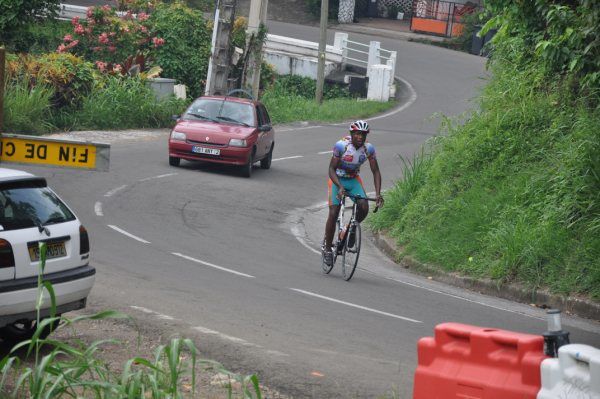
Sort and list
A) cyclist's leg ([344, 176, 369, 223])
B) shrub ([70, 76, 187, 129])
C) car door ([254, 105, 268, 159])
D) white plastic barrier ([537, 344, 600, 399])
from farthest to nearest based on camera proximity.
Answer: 1. shrub ([70, 76, 187, 129])
2. car door ([254, 105, 268, 159])
3. cyclist's leg ([344, 176, 369, 223])
4. white plastic barrier ([537, 344, 600, 399])

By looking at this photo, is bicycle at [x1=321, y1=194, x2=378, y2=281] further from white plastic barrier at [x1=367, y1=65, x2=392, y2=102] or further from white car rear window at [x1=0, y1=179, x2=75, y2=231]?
white plastic barrier at [x1=367, y1=65, x2=392, y2=102]

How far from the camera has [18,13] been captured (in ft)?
102

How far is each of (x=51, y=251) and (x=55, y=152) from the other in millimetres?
1008

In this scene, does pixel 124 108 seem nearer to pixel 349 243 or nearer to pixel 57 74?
pixel 57 74

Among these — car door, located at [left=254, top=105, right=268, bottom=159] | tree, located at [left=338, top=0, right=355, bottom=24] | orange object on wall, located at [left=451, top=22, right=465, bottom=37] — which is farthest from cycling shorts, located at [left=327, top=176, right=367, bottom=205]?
tree, located at [left=338, top=0, right=355, bottom=24]

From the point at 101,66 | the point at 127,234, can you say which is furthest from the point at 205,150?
the point at 101,66

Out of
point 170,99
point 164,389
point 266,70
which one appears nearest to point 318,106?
point 266,70

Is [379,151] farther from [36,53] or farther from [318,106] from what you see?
[36,53]

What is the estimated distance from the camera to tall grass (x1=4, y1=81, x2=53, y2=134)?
25.8 m

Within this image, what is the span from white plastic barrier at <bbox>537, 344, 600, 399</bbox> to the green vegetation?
7.69 meters

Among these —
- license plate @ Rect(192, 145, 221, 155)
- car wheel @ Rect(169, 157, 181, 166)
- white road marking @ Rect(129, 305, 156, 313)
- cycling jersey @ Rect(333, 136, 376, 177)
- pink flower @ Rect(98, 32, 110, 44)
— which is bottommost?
car wheel @ Rect(169, 157, 181, 166)

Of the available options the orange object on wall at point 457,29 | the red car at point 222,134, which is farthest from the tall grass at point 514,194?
the orange object on wall at point 457,29

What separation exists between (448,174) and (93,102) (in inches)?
535

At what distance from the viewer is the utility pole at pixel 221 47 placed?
30.6 metres
